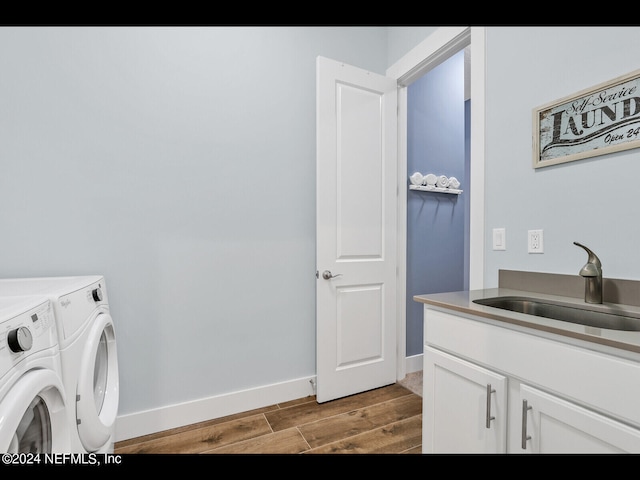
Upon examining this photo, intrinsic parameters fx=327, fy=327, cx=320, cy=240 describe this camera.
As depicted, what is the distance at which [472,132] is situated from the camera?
1.75 metres

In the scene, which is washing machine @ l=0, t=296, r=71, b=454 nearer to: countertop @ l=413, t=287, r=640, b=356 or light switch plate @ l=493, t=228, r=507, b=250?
countertop @ l=413, t=287, r=640, b=356

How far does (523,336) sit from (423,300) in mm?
394

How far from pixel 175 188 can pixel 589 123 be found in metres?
1.95

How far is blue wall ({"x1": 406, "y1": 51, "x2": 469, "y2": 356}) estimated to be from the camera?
256 centimetres

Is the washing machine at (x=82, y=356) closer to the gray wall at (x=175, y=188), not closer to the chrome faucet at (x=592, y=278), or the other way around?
the gray wall at (x=175, y=188)

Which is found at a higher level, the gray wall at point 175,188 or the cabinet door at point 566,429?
the gray wall at point 175,188

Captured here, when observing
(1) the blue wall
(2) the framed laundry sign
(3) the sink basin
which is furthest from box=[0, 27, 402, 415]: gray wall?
(2) the framed laundry sign

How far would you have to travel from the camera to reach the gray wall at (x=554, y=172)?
1205 mm

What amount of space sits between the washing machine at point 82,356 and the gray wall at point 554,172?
173 cm

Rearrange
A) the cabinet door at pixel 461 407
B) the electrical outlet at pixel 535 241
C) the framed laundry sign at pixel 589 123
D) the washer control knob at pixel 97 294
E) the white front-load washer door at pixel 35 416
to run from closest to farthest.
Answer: the white front-load washer door at pixel 35 416
the cabinet door at pixel 461 407
the framed laundry sign at pixel 589 123
the washer control knob at pixel 97 294
the electrical outlet at pixel 535 241

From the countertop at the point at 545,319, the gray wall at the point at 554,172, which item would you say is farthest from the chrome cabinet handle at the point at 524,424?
the gray wall at the point at 554,172

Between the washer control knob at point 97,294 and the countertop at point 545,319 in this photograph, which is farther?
the washer control knob at point 97,294

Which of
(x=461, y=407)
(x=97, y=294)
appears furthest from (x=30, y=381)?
(x=461, y=407)
